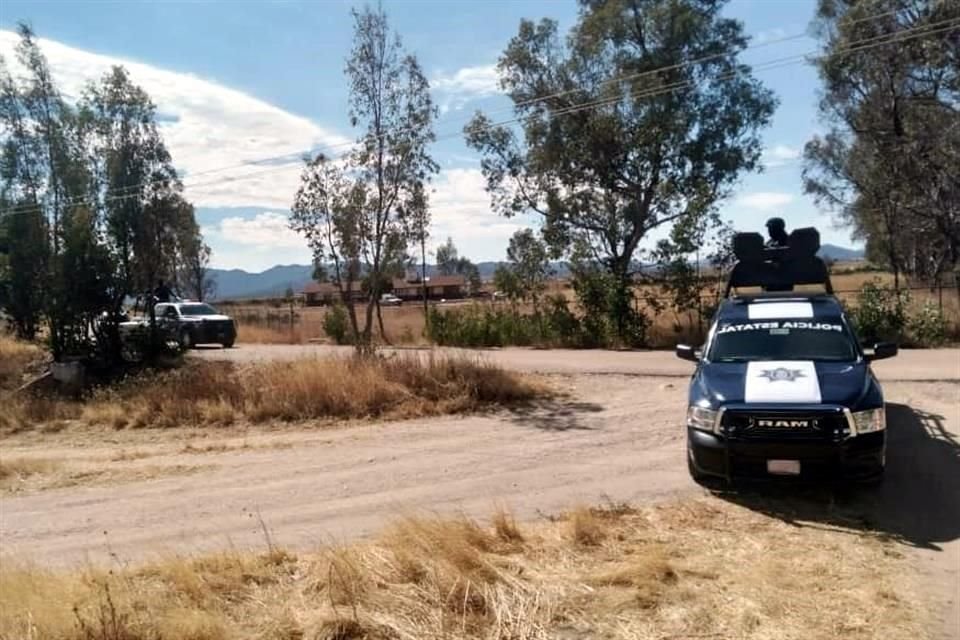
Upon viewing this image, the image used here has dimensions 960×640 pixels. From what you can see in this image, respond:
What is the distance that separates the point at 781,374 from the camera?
726cm

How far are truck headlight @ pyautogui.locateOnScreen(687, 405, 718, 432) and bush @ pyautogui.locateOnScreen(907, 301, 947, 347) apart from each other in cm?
1473

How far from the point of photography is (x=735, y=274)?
1020 cm

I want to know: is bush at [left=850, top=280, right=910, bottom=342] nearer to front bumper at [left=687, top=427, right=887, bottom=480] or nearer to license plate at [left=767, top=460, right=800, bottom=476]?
front bumper at [left=687, top=427, right=887, bottom=480]

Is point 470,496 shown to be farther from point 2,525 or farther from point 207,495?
point 2,525

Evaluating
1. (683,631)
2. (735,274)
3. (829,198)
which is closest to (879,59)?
Answer: (829,198)

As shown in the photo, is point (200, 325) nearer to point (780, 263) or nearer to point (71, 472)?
point (71, 472)

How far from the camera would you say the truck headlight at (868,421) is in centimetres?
655

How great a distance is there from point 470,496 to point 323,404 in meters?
6.22

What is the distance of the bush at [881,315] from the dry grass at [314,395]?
10178 millimetres

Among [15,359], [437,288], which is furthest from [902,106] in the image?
[437,288]

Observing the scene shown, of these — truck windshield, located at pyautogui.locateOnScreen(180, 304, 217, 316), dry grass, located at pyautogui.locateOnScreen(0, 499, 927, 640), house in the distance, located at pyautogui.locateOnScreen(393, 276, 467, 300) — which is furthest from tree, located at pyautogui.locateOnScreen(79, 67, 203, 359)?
house in the distance, located at pyautogui.locateOnScreen(393, 276, 467, 300)

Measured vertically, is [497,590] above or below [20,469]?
above

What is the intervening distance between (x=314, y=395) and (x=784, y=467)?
30.1 ft

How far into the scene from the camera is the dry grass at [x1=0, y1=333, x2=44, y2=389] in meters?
20.9
